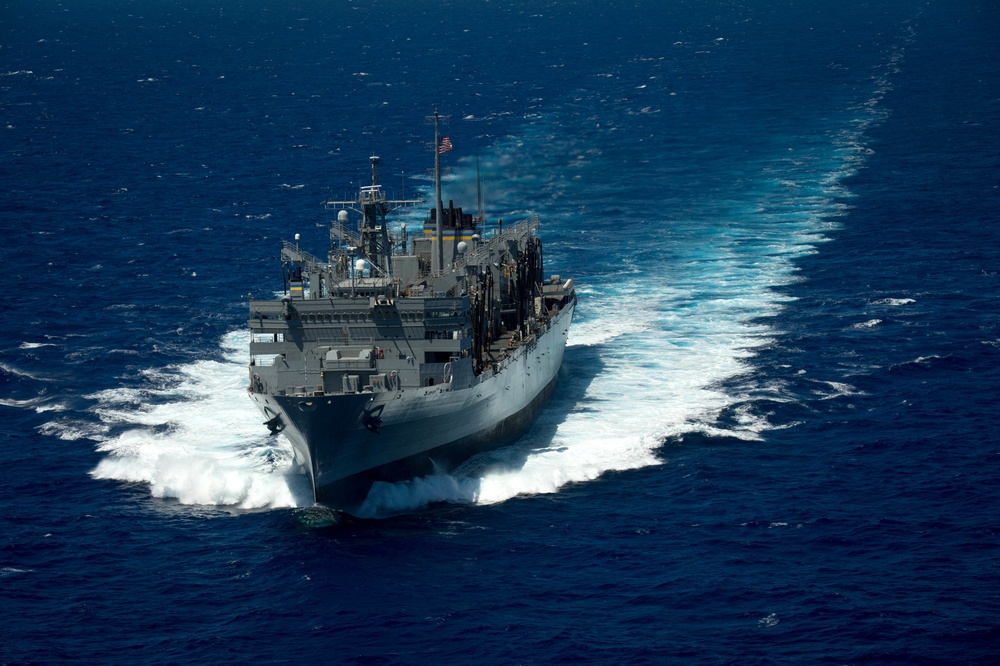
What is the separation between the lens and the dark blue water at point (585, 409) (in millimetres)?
47312

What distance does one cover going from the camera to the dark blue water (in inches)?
1863

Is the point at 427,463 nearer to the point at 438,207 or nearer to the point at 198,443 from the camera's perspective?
the point at 198,443

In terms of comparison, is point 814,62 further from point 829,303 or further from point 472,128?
point 829,303

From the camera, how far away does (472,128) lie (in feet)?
450

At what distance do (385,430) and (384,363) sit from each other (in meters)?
4.33

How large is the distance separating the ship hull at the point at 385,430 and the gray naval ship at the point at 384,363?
0.18ft

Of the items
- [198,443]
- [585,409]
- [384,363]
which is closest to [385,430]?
[384,363]

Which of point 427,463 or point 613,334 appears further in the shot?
point 613,334

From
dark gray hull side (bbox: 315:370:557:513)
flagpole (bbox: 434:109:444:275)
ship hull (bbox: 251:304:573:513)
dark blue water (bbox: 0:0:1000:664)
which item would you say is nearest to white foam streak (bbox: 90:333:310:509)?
dark blue water (bbox: 0:0:1000:664)

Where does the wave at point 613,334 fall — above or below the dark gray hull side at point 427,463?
above

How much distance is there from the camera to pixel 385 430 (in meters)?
57.9

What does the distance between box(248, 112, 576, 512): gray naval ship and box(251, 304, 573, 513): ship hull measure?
0.06 m

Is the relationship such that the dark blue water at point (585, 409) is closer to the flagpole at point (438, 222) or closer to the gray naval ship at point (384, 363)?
the gray naval ship at point (384, 363)

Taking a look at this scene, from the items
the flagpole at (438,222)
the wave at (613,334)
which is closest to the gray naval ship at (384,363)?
the flagpole at (438,222)
